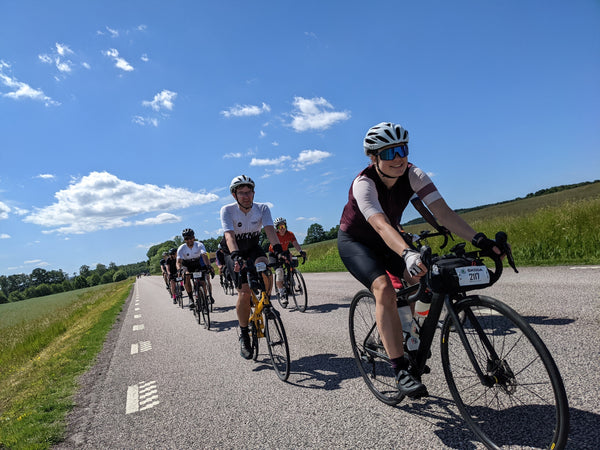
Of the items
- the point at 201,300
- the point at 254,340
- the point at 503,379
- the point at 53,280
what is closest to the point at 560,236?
the point at 254,340

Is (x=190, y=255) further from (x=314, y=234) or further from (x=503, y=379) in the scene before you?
(x=314, y=234)

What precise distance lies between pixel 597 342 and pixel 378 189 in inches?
113

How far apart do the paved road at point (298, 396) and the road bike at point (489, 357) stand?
22 cm

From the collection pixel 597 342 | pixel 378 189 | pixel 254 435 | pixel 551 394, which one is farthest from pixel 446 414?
pixel 597 342

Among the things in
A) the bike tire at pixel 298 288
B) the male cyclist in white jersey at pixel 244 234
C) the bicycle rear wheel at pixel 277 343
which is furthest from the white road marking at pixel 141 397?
the bike tire at pixel 298 288

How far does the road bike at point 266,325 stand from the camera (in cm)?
430

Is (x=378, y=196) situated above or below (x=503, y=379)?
above

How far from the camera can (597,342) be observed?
3.75 metres

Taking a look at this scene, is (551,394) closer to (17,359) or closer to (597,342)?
(597,342)

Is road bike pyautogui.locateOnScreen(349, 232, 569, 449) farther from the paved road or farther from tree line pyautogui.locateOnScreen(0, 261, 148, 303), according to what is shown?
tree line pyautogui.locateOnScreen(0, 261, 148, 303)

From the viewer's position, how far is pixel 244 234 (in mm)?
5445

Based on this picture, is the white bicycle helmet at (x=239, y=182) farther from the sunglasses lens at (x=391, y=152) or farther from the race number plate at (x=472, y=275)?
the race number plate at (x=472, y=275)

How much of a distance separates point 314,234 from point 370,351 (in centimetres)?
8530

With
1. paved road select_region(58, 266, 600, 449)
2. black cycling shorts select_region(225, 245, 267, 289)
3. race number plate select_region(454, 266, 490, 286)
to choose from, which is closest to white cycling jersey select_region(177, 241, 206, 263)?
paved road select_region(58, 266, 600, 449)
